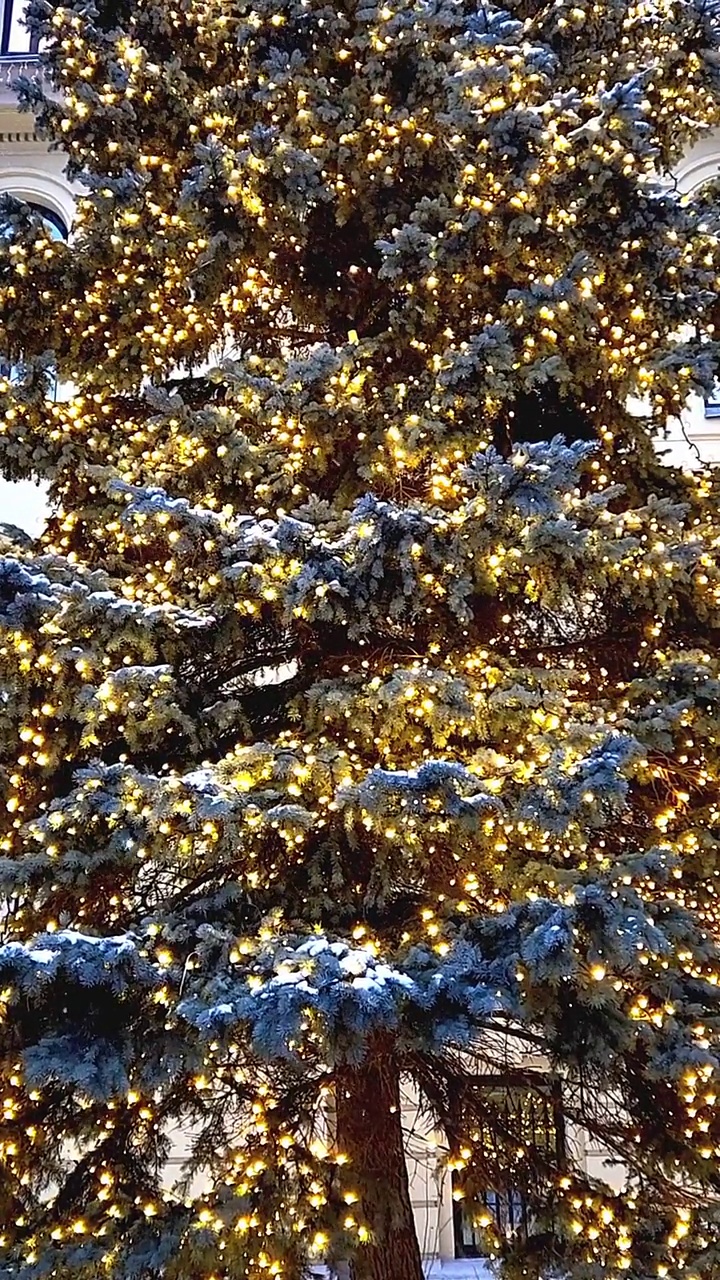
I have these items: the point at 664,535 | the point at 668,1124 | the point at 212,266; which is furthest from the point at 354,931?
the point at 212,266

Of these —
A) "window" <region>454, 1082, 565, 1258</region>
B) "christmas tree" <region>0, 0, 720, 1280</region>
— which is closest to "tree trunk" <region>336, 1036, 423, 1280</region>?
"christmas tree" <region>0, 0, 720, 1280</region>

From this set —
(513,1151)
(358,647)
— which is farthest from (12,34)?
(513,1151)

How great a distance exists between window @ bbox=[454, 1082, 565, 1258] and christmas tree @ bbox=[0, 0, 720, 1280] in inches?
1.2

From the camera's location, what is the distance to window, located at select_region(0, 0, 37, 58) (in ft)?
38.0

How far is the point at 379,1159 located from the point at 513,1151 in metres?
0.58

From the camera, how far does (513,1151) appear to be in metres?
3.96

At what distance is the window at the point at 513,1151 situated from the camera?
12.7 ft

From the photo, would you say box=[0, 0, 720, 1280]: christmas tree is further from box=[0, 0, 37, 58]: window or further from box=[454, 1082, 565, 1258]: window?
box=[0, 0, 37, 58]: window

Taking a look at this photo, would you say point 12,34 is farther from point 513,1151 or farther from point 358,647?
point 513,1151

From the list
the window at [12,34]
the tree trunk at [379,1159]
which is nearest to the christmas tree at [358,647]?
the tree trunk at [379,1159]

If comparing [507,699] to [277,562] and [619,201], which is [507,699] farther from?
[619,201]

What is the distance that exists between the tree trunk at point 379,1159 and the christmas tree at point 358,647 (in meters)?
0.02

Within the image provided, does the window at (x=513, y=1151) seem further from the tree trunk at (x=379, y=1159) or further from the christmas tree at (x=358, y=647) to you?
the tree trunk at (x=379, y=1159)

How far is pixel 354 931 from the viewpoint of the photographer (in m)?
3.83
